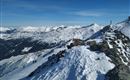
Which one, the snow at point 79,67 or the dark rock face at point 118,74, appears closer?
the dark rock face at point 118,74

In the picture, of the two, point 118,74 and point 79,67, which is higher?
point 79,67

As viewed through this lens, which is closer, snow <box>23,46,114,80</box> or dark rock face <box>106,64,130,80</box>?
dark rock face <box>106,64,130,80</box>

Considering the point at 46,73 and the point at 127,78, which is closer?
the point at 127,78

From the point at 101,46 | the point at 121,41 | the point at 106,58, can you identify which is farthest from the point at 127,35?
the point at 106,58

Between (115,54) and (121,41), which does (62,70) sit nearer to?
(115,54)

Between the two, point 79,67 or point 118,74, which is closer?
point 118,74

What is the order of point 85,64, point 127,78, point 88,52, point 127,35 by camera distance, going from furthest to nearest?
point 127,35, point 88,52, point 85,64, point 127,78

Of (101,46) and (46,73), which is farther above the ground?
(101,46)

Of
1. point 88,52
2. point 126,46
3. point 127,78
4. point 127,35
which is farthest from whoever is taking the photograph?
point 127,35

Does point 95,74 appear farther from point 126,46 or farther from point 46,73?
point 126,46
